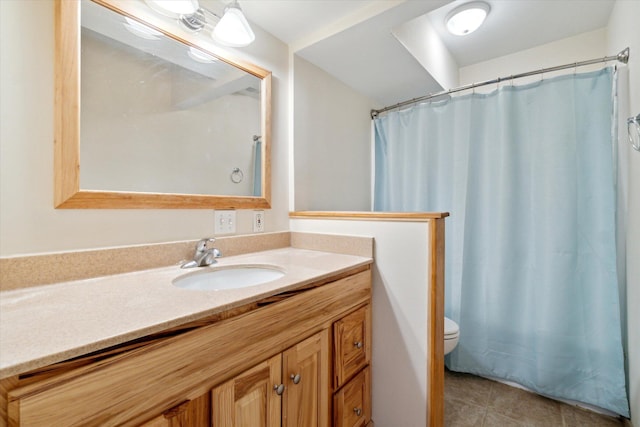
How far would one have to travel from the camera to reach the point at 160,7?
43.6 inches

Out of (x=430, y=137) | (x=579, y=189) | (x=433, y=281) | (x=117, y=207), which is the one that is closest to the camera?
(x=117, y=207)

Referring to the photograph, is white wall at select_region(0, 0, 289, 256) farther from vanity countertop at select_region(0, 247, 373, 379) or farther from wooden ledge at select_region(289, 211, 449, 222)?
wooden ledge at select_region(289, 211, 449, 222)

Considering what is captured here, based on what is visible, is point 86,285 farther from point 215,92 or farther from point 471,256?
point 471,256

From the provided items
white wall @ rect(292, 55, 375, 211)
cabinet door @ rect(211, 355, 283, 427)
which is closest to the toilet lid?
white wall @ rect(292, 55, 375, 211)

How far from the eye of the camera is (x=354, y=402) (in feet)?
3.97

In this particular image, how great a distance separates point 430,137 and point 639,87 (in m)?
0.98

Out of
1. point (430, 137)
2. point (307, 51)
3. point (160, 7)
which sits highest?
point (307, 51)

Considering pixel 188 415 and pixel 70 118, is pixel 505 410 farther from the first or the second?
pixel 70 118

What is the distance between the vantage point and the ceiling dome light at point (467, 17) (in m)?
1.73

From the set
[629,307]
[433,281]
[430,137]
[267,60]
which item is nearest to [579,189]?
[629,307]

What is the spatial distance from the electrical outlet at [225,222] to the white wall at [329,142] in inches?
17.5

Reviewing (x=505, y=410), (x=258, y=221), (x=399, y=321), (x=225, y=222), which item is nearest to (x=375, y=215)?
(x=399, y=321)

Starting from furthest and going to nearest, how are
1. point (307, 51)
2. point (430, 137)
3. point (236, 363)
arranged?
point (430, 137)
point (307, 51)
point (236, 363)

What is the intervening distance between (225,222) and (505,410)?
6.10ft
